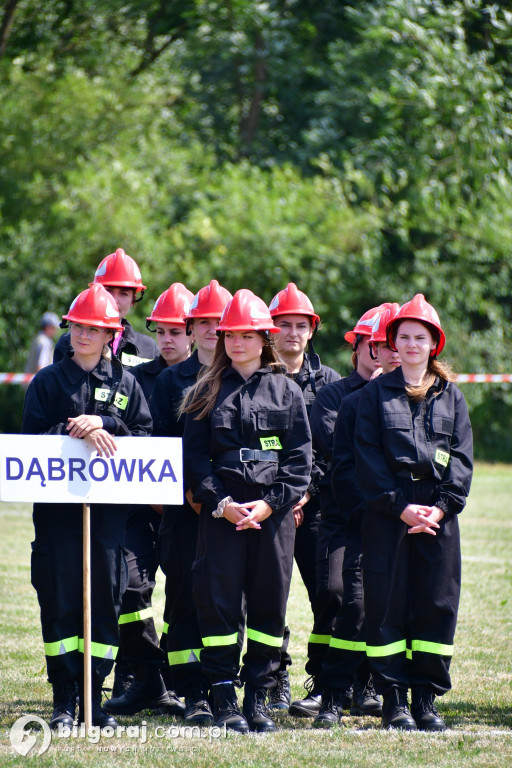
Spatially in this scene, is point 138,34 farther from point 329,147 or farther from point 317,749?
point 317,749

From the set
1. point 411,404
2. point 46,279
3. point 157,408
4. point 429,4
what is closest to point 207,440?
point 157,408

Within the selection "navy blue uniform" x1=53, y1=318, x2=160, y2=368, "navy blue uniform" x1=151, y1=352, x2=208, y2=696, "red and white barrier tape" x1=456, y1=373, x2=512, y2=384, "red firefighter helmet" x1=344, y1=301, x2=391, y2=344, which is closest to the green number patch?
"navy blue uniform" x1=151, y1=352, x2=208, y2=696

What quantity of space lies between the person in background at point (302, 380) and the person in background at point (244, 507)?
72cm

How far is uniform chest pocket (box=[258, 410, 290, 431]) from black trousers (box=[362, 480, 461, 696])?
708 millimetres

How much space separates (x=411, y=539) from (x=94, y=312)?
6.72 ft

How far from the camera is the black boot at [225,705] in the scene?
17.6 ft

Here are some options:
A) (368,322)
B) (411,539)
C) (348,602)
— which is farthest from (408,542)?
(368,322)

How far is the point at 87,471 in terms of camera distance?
537 cm

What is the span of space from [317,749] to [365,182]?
56.3 feet

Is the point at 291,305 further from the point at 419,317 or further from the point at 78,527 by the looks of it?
the point at 78,527

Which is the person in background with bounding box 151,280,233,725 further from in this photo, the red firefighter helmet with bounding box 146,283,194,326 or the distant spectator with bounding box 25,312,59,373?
the distant spectator with bounding box 25,312,59,373

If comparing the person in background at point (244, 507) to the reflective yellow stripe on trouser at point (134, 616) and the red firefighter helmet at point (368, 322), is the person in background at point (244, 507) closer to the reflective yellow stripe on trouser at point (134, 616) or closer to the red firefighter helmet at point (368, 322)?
the reflective yellow stripe on trouser at point (134, 616)

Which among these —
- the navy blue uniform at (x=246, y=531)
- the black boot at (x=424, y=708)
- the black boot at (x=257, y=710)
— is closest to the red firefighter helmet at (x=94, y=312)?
the navy blue uniform at (x=246, y=531)

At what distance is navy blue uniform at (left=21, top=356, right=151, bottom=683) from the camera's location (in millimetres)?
5406
